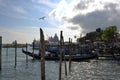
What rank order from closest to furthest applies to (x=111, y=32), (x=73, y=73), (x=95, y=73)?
1. (x=73, y=73)
2. (x=95, y=73)
3. (x=111, y=32)

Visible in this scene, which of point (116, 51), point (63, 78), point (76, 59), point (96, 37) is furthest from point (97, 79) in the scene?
point (96, 37)

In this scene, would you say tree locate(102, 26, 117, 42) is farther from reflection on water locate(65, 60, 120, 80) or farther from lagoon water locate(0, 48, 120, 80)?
reflection on water locate(65, 60, 120, 80)

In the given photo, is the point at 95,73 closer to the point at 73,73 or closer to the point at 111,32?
the point at 73,73

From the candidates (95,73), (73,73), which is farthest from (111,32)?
(73,73)

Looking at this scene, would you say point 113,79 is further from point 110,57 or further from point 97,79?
point 110,57

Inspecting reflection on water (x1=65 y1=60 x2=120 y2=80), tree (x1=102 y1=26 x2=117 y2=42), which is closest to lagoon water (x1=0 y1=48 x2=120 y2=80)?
reflection on water (x1=65 y1=60 x2=120 y2=80)

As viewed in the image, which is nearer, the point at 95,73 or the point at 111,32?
the point at 95,73

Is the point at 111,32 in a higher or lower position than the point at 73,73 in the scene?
higher

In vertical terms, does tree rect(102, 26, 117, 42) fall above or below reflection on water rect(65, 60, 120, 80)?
above

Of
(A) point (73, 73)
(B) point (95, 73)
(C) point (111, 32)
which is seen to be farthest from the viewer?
(C) point (111, 32)

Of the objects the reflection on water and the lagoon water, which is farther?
the lagoon water

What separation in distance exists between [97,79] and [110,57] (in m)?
36.2

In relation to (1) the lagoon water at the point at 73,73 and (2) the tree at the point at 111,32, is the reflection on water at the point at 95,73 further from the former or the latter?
(2) the tree at the point at 111,32

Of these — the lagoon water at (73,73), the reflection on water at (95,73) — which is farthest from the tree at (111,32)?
the reflection on water at (95,73)
